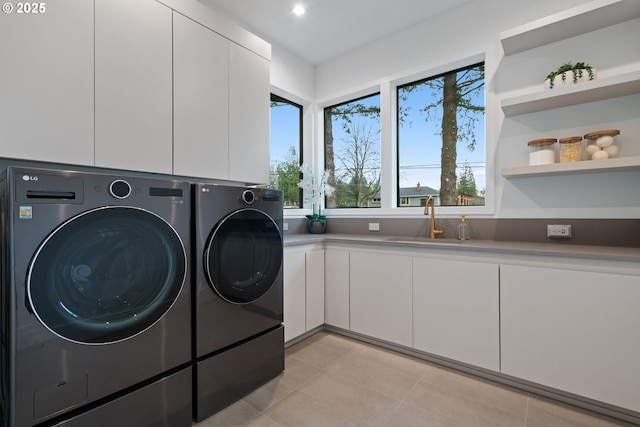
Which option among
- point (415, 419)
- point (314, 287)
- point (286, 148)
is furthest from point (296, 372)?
point (286, 148)

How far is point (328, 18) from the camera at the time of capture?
2557 mm

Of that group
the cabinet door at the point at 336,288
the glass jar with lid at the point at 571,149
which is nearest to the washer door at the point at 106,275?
the cabinet door at the point at 336,288

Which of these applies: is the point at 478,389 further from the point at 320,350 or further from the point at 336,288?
the point at 336,288

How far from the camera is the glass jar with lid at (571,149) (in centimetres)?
189

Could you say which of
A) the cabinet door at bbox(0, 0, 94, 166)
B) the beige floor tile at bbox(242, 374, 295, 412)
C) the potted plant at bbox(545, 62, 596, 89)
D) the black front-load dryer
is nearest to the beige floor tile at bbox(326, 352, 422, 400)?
the beige floor tile at bbox(242, 374, 295, 412)

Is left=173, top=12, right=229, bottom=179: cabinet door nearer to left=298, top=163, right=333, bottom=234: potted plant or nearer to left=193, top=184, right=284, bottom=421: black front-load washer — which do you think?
left=193, top=184, right=284, bottom=421: black front-load washer

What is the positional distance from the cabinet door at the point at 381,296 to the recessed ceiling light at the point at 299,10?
2060 millimetres

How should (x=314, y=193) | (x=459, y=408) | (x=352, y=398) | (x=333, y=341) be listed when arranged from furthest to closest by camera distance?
(x=314, y=193)
(x=333, y=341)
(x=352, y=398)
(x=459, y=408)

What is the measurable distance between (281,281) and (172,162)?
1.00 meters

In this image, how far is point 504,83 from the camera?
226cm

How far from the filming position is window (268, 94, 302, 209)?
3.15m

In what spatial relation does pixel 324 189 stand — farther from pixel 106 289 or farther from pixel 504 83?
pixel 106 289

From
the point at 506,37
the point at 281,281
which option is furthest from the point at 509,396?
the point at 506,37

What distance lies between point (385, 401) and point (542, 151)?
189cm
